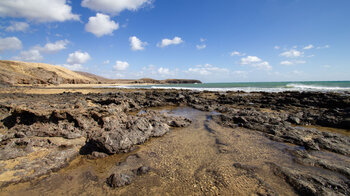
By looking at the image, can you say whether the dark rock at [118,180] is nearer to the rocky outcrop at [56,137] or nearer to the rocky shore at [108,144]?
the rocky shore at [108,144]

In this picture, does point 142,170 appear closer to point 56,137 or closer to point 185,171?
point 185,171

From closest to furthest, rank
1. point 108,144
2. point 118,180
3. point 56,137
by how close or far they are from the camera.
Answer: point 118,180 < point 108,144 < point 56,137

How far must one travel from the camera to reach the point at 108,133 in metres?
4.86

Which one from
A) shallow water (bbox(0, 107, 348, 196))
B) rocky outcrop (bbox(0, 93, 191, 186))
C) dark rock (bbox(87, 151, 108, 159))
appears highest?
rocky outcrop (bbox(0, 93, 191, 186))

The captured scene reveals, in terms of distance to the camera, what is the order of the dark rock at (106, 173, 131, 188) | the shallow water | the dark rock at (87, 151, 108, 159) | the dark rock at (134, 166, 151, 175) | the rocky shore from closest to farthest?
the shallow water → the dark rock at (106, 173, 131, 188) → the rocky shore → the dark rock at (134, 166, 151, 175) → the dark rock at (87, 151, 108, 159)

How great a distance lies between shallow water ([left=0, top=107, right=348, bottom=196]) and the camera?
311 cm

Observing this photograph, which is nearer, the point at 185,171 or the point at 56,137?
the point at 185,171

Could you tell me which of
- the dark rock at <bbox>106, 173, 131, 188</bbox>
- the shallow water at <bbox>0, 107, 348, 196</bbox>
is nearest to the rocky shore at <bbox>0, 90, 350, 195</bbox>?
the dark rock at <bbox>106, 173, 131, 188</bbox>

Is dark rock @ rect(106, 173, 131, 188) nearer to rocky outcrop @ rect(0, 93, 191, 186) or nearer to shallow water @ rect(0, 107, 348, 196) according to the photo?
shallow water @ rect(0, 107, 348, 196)

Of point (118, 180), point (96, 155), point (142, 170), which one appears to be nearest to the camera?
point (118, 180)

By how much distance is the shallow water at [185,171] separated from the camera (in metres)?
3.11

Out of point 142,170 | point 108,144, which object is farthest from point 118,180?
point 108,144

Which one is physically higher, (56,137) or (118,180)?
(56,137)

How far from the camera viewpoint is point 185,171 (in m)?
3.80
